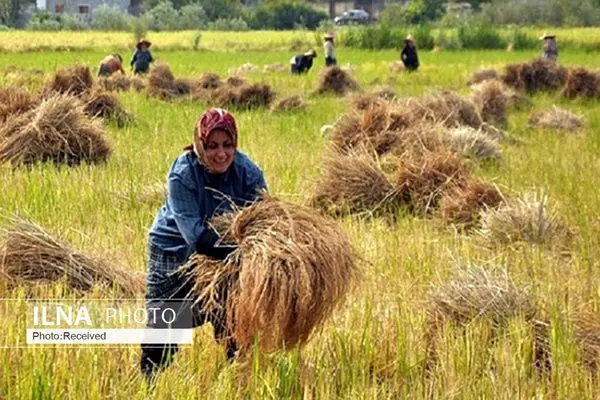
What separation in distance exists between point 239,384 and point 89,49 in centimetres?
3257

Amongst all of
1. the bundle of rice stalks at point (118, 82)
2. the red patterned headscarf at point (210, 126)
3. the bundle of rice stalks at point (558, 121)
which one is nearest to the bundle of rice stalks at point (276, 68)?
the bundle of rice stalks at point (118, 82)

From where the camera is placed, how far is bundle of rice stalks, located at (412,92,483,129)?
1084 centimetres

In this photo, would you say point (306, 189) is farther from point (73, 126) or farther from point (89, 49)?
point (89, 49)

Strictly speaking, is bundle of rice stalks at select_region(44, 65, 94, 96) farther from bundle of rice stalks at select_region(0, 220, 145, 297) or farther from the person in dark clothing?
the person in dark clothing

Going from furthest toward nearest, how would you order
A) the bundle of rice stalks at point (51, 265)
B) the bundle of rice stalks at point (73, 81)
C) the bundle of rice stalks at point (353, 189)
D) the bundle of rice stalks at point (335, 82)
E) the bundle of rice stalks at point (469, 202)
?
the bundle of rice stalks at point (335, 82) < the bundle of rice stalks at point (73, 81) < the bundle of rice stalks at point (353, 189) < the bundle of rice stalks at point (469, 202) < the bundle of rice stalks at point (51, 265)

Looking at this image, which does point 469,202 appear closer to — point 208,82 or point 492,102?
point 492,102

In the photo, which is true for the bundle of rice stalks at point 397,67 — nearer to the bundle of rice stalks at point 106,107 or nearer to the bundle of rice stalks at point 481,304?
the bundle of rice stalks at point 106,107

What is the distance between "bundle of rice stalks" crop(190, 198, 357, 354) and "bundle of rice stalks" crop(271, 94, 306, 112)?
11397mm

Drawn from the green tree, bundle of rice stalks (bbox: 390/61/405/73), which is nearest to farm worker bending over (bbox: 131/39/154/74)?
bundle of rice stalks (bbox: 390/61/405/73)

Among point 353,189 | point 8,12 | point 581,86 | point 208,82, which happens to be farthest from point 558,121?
point 8,12

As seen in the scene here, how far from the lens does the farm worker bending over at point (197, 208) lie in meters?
4.22

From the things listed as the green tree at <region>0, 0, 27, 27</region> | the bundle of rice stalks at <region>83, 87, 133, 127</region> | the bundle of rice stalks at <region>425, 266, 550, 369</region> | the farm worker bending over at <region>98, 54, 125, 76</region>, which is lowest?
the green tree at <region>0, 0, 27, 27</region>

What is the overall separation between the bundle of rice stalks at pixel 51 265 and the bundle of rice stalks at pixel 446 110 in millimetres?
5369

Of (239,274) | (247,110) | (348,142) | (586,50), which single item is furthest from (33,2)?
(239,274)
